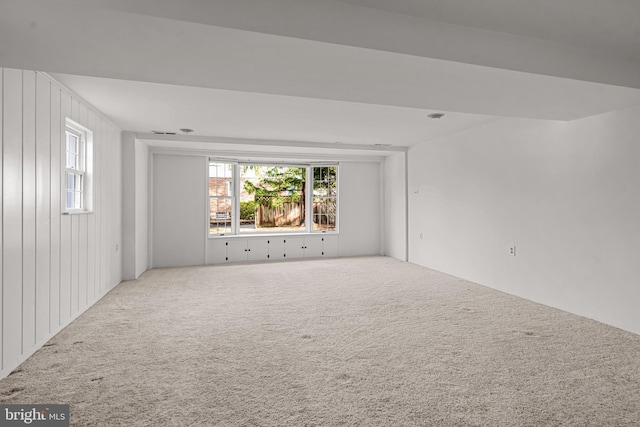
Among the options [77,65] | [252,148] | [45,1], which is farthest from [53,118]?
[252,148]

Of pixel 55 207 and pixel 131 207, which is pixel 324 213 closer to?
pixel 131 207

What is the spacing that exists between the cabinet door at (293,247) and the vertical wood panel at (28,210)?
5151 mm

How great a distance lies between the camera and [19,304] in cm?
270

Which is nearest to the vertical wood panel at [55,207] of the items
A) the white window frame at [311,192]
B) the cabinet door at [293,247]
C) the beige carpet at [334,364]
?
the beige carpet at [334,364]

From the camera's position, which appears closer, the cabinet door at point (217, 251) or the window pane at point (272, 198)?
the cabinet door at point (217, 251)

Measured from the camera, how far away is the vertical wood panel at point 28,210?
9.07 ft

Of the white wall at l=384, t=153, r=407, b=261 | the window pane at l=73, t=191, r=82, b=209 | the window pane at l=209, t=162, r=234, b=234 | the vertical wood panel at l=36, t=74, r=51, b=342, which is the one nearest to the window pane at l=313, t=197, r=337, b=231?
the white wall at l=384, t=153, r=407, b=261

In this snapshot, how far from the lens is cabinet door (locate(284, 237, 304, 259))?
7832 mm

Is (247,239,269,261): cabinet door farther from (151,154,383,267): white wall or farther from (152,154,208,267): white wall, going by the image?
(152,154,208,267): white wall

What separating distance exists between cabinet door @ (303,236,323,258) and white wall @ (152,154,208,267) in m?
2.17

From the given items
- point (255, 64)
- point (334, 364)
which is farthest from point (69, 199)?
point (334, 364)

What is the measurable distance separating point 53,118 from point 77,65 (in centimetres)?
124

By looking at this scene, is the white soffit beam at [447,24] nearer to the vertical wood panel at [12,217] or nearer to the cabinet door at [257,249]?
the vertical wood panel at [12,217]

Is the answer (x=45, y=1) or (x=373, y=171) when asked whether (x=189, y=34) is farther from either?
(x=373, y=171)
